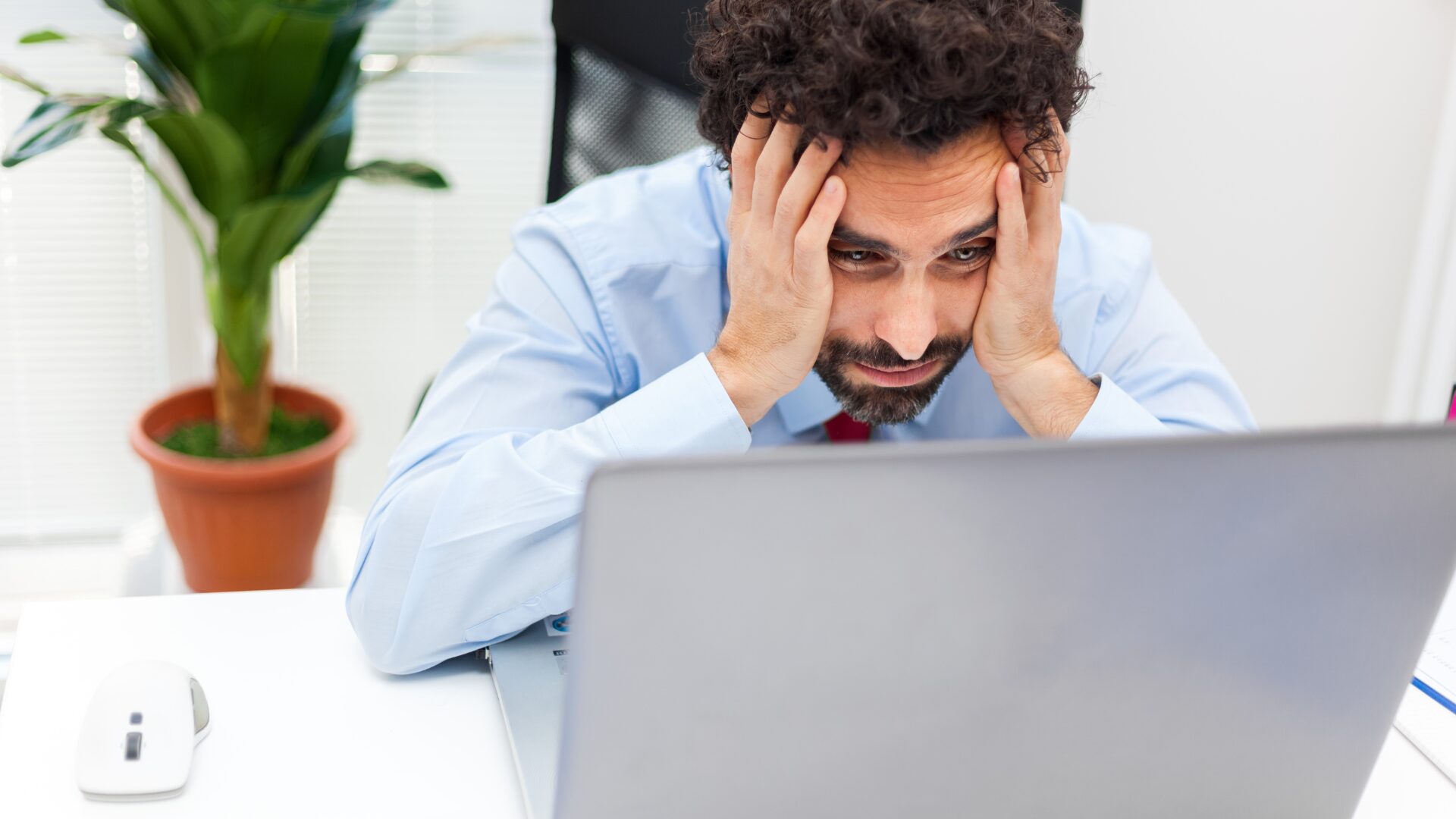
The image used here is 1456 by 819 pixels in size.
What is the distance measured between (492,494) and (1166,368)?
65 centimetres

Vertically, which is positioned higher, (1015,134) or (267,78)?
(1015,134)

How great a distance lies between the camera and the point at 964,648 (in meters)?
0.56

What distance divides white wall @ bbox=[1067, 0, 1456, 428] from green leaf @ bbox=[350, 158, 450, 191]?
3.24 feet

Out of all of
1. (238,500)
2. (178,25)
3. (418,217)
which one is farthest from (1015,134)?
(418,217)

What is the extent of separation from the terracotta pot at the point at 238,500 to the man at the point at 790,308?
84 cm

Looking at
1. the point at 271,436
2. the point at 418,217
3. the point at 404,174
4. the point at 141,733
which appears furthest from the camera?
the point at 418,217

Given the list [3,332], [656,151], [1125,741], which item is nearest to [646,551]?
[1125,741]

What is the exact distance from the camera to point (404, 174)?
1.78 meters

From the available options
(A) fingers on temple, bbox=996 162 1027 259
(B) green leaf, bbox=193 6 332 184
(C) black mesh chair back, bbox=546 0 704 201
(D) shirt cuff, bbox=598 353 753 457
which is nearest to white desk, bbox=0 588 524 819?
(D) shirt cuff, bbox=598 353 753 457

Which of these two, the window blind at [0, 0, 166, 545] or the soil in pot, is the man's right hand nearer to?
the soil in pot

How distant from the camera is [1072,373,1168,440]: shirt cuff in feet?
3.25

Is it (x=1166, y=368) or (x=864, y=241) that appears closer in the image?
(x=864, y=241)

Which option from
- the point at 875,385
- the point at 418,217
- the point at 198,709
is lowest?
the point at 418,217

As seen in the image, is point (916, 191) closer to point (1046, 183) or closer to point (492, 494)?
point (1046, 183)
